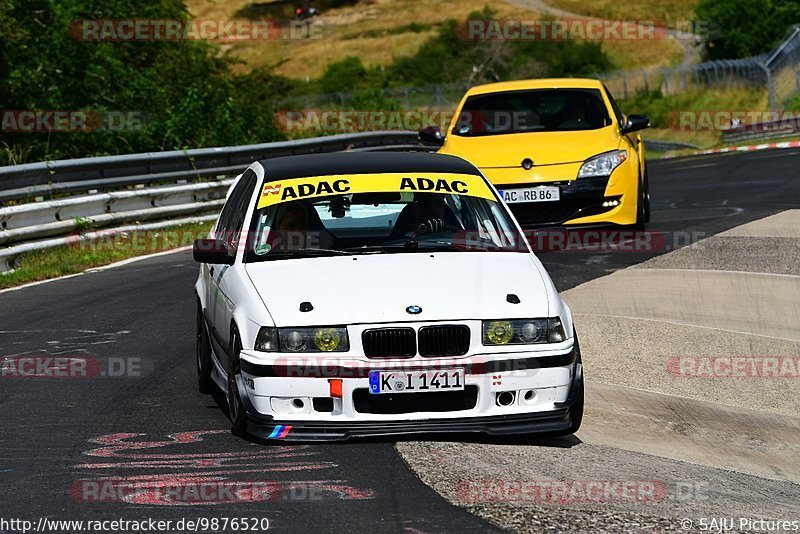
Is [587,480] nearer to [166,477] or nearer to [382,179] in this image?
[166,477]

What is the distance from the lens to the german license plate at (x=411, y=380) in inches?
271

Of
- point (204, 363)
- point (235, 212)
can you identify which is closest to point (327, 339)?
point (204, 363)

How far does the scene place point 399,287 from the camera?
722 centimetres

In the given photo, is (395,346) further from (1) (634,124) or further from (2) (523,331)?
(1) (634,124)

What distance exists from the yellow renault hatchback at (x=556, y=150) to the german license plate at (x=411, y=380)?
290 inches

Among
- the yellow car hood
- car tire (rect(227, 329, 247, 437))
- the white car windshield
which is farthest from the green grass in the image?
car tire (rect(227, 329, 247, 437))

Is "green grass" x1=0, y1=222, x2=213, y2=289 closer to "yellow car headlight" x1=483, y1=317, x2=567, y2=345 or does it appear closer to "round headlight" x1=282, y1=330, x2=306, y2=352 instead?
"round headlight" x1=282, y1=330, x2=306, y2=352

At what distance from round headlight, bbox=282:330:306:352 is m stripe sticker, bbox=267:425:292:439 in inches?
15.1

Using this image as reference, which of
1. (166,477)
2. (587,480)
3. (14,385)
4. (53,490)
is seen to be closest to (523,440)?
(587,480)

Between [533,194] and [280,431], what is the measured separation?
24.8ft

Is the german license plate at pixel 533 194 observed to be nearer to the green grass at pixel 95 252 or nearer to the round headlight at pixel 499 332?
the green grass at pixel 95 252

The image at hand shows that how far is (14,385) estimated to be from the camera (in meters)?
9.09

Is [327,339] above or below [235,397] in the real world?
above

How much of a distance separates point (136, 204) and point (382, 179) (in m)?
10.4
